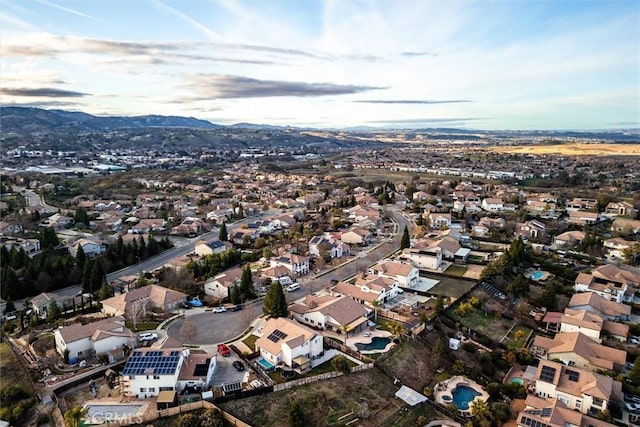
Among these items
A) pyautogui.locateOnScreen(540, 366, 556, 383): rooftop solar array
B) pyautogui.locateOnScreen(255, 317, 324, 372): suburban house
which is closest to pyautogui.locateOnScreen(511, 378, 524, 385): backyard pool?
pyautogui.locateOnScreen(540, 366, 556, 383): rooftop solar array

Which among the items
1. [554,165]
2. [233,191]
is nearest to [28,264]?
[233,191]

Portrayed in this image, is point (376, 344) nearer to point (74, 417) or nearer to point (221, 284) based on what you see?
point (221, 284)

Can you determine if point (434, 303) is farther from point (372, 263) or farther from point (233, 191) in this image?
point (233, 191)

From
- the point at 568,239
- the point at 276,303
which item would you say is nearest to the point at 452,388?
the point at 276,303

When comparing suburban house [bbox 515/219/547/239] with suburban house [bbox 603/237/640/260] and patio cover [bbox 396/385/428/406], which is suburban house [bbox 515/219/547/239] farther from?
patio cover [bbox 396/385/428/406]

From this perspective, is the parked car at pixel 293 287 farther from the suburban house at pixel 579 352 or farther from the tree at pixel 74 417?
the tree at pixel 74 417

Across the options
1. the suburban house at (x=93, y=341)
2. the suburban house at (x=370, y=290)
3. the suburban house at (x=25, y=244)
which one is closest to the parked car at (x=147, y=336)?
the suburban house at (x=93, y=341)
